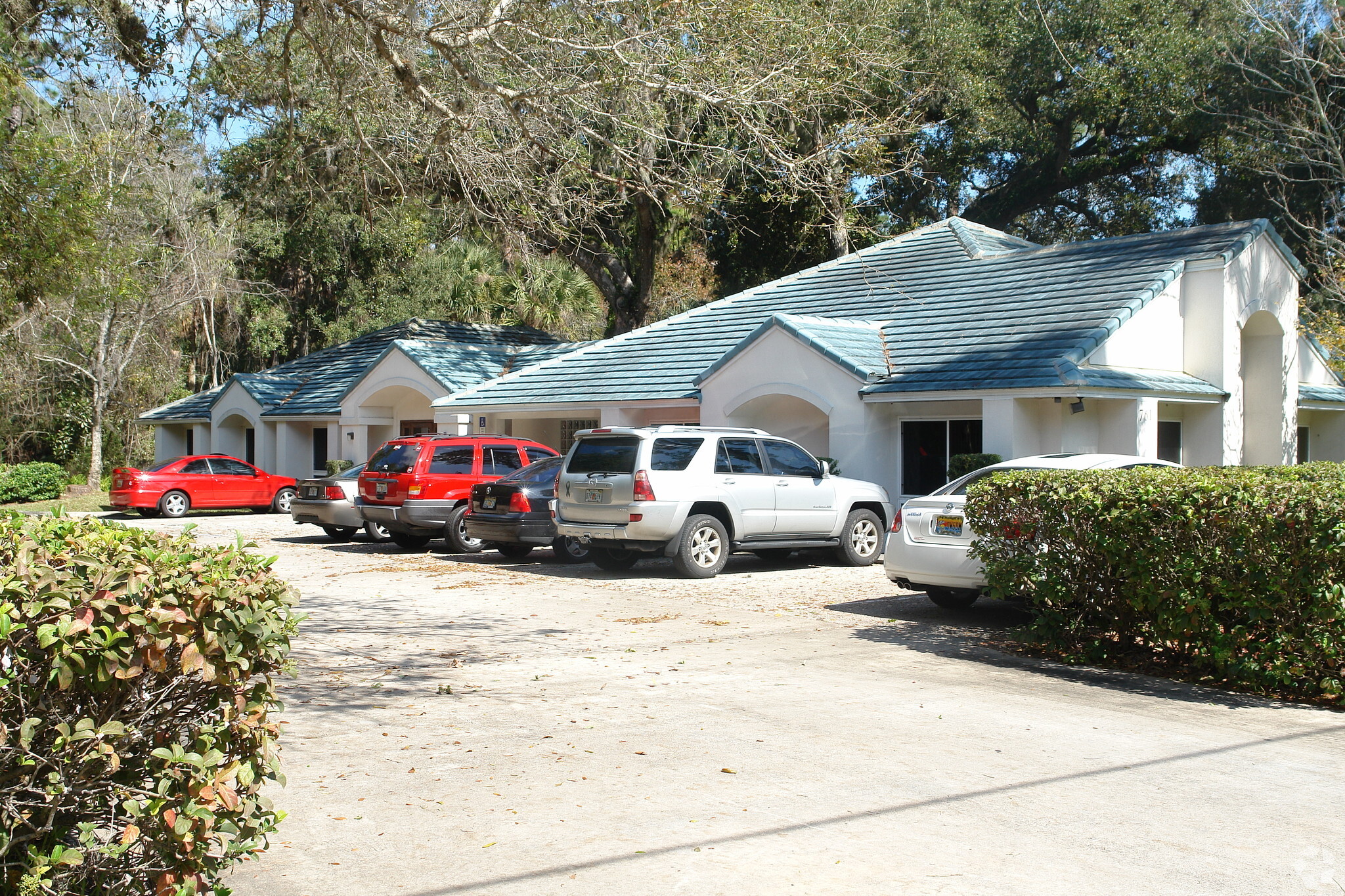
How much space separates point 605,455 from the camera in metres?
15.0

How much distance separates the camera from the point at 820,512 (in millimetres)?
15859

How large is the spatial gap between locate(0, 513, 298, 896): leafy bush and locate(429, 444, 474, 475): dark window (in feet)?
47.3

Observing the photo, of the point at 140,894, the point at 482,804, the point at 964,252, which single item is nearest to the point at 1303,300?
the point at 964,252

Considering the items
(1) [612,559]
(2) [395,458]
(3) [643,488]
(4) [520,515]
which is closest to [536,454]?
(2) [395,458]

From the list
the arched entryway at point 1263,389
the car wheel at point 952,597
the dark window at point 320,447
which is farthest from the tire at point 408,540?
the dark window at point 320,447

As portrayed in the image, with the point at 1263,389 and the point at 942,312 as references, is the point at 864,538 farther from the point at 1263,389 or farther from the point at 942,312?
the point at 1263,389

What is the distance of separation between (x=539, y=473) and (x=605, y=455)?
254cm

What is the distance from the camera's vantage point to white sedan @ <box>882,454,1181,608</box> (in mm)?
10992

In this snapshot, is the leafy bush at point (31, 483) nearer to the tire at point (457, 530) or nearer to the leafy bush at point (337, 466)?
the leafy bush at point (337, 466)

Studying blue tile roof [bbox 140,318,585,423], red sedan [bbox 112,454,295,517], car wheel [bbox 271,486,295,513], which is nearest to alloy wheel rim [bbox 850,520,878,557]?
blue tile roof [bbox 140,318,585,423]

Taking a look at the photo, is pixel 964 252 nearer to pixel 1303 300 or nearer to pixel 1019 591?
pixel 1303 300

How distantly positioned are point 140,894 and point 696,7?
10298 millimetres

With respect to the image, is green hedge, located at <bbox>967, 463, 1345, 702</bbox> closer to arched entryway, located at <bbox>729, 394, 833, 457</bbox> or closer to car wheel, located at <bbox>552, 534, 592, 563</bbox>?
car wheel, located at <bbox>552, 534, 592, 563</bbox>

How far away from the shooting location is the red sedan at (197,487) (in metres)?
27.5
